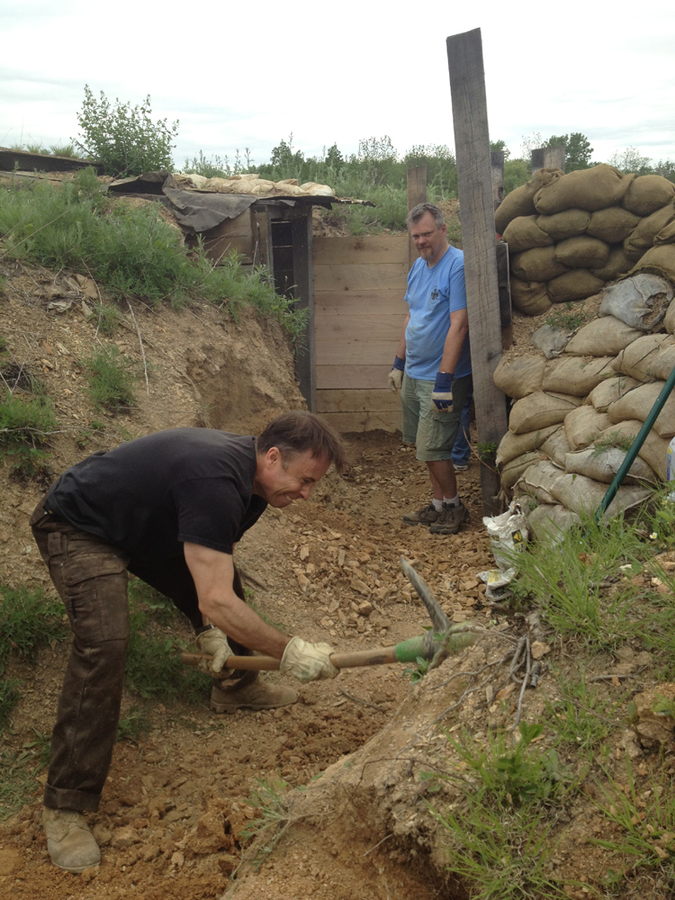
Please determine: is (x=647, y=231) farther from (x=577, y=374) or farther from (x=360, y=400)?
(x=360, y=400)

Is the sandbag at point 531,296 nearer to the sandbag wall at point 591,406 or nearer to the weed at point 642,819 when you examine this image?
the sandbag wall at point 591,406

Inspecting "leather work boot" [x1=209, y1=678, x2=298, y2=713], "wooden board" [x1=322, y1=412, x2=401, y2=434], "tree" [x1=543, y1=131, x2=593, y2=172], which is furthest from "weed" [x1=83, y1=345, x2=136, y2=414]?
"tree" [x1=543, y1=131, x2=593, y2=172]

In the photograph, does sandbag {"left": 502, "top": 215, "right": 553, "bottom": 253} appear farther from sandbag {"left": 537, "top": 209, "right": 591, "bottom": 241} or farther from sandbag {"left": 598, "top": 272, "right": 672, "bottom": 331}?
sandbag {"left": 598, "top": 272, "right": 672, "bottom": 331}

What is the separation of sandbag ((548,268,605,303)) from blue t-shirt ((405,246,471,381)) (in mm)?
648

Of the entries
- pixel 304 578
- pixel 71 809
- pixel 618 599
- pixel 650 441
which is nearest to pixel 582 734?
pixel 618 599

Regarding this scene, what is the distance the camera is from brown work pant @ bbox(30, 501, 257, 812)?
95.4 inches

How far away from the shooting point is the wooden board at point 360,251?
7125 mm

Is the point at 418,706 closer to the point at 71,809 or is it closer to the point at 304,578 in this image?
the point at 71,809

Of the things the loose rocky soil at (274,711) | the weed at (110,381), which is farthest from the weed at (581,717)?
the weed at (110,381)


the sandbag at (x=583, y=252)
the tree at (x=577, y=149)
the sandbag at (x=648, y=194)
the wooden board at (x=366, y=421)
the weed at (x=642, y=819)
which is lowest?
the weed at (x=642, y=819)

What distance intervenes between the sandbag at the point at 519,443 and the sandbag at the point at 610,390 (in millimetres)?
379

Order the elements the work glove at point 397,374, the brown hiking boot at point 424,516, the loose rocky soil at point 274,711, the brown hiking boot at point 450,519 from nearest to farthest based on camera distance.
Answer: the loose rocky soil at point 274,711 < the brown hiking boot at point 450,519 < the brown hiking boot at point 424,516 < the work glove at point 397,374

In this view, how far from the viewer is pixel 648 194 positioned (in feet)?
15.7

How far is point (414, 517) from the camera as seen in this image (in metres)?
5.74
